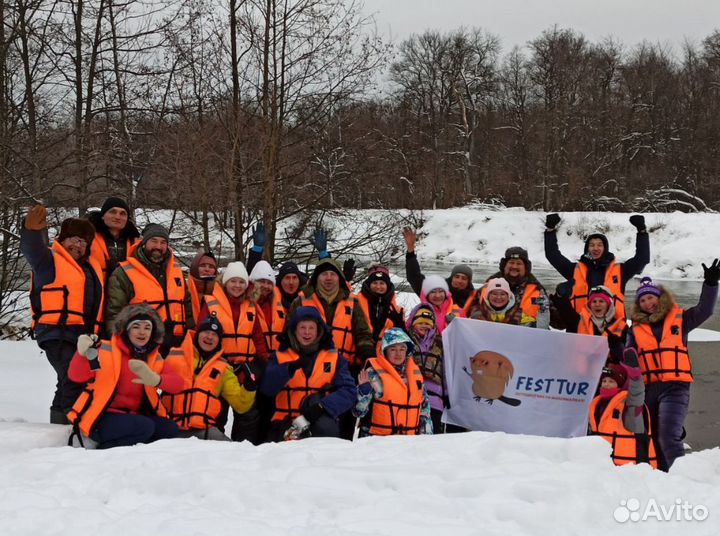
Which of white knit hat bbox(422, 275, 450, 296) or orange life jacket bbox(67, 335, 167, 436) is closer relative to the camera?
orange life jacket bbox(67, 335, 167, 436)

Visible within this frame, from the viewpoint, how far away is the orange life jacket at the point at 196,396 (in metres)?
5.18

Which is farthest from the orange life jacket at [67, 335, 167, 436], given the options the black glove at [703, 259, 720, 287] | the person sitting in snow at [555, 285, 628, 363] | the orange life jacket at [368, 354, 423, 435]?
the black glove at [703, 259, 720, 287]

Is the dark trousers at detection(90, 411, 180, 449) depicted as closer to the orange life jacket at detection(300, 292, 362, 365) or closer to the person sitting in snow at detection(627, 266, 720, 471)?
the orange life jacket at detection(300, 292, 362, 365)

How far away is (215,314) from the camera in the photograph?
5516 millimetres

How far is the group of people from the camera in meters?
4.86

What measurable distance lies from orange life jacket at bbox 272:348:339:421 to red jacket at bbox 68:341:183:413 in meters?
0.84

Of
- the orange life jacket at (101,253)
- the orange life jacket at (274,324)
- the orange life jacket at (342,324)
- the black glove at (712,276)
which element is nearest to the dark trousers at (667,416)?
the black glove at (712,276)

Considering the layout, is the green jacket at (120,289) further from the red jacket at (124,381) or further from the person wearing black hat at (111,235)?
the red jacket at (124,381)

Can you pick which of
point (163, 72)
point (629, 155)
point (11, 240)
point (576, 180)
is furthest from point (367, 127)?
point (629, 155)

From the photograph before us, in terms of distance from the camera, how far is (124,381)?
483cm

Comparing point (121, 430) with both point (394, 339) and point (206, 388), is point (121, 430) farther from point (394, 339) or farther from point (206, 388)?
point (394, 339)

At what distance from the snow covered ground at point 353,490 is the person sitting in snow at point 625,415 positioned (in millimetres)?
1252

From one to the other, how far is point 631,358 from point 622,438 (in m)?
0.69

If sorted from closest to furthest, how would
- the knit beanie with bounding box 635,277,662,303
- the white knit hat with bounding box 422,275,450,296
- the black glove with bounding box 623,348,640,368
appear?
the black glove with bounding box 623,348,640,368
the knit beanie with bounding box 635,277,662,303
the white knit hat with bounding box 422,275,450,296
